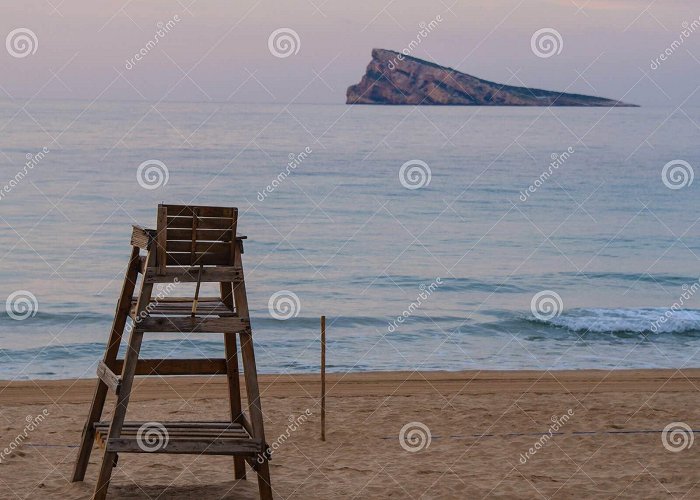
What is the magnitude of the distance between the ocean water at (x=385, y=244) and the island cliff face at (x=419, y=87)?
15910 millimetres

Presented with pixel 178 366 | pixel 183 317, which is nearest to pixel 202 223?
pixel 183 317

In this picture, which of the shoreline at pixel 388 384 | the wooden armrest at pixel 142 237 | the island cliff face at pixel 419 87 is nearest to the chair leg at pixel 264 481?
the wooden armrest at pixel 142 237

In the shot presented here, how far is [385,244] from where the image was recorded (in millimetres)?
32031

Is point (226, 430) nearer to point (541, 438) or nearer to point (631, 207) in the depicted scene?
point (541, 438)

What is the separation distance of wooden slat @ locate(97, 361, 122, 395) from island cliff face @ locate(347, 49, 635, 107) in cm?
7712

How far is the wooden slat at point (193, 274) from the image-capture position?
22.9 ft

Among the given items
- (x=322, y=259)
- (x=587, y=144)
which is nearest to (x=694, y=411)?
(x=322, y=259)

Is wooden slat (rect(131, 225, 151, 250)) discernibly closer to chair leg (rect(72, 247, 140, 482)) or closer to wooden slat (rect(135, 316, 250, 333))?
chair leg (rect(72, 247, 140, 482))

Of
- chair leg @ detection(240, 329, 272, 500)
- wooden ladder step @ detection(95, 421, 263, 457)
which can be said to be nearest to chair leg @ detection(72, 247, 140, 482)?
wooden ladder step @ detection(95, 421, 263, 457)

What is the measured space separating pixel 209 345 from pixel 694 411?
847 centimetres

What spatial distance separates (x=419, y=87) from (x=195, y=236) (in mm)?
85731

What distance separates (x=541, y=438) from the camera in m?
9.82

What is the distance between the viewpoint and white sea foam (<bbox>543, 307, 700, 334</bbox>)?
18.8 m

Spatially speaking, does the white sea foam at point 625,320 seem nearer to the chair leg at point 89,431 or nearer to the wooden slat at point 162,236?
the chair leg at point 89,431
